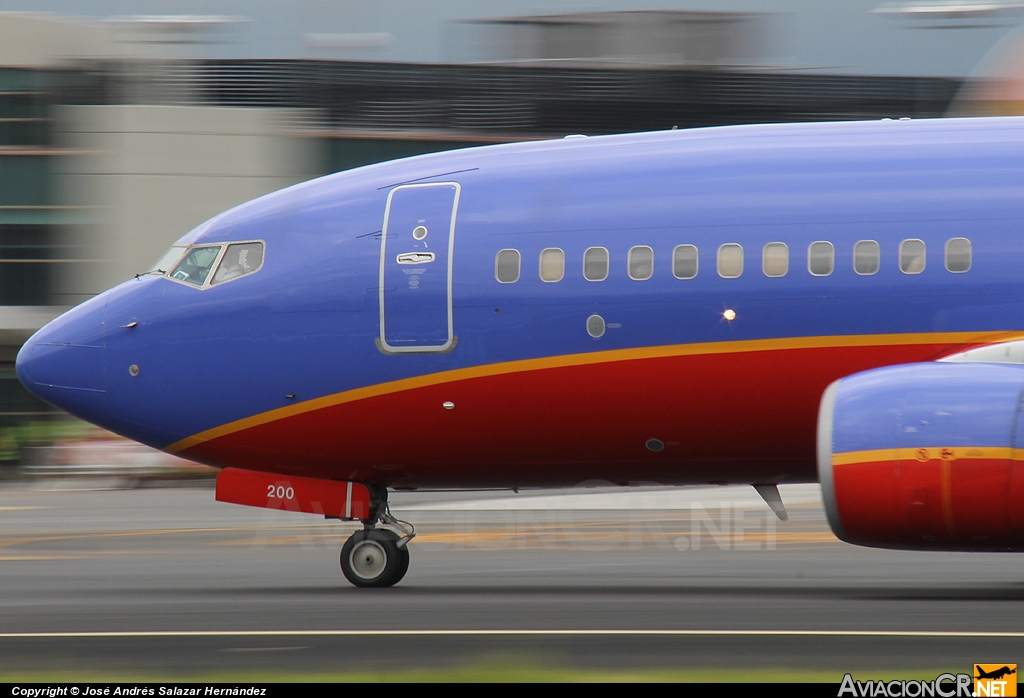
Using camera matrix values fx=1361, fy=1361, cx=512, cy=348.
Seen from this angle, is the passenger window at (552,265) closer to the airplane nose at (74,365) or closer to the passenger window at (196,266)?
the passenger window at (196,266)

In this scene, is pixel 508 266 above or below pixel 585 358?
above

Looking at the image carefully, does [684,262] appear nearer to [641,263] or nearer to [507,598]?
[641,263]

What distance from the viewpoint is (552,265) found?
10648mm

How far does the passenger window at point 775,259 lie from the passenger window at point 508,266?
1910 mm

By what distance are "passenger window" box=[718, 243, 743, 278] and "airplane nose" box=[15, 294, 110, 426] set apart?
17.2ft

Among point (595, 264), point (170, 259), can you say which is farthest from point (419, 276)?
point (170, 259)

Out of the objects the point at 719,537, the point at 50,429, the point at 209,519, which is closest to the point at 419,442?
the point at 719,537

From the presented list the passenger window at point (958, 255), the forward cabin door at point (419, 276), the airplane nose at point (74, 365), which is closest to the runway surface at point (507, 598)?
the airplane nose at point (74, 365)

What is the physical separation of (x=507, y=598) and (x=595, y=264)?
2752 mm

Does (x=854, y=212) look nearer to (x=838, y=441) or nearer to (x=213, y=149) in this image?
(x=838, y=441)

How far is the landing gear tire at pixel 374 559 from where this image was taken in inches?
457

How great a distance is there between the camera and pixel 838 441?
9.15m

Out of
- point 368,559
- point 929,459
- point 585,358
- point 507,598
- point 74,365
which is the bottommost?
point 507,598

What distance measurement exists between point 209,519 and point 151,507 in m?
3.38
